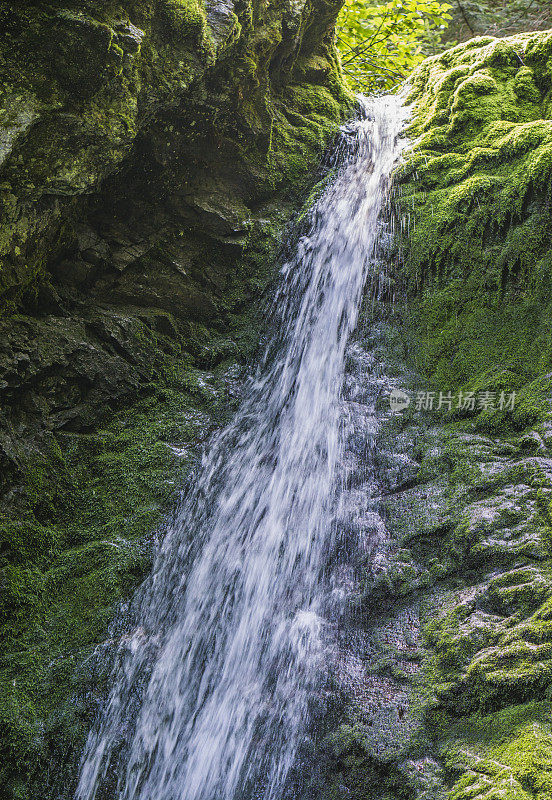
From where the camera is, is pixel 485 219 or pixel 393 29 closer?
pixel 485 219

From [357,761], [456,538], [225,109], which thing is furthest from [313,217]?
[357,761]

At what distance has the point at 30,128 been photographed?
3580 mm

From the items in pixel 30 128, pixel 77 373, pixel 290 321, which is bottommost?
pixel 77 373

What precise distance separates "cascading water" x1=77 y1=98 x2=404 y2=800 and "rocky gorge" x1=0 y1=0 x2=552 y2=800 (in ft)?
0.66

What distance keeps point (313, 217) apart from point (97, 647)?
4.49m

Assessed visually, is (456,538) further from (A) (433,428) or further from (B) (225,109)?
(B) (225,109)

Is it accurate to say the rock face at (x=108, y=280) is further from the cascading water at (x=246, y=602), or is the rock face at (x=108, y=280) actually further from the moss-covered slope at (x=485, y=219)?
the moss-covered slope at (x=485, y=219)

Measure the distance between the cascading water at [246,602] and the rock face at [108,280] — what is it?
237 millimetres

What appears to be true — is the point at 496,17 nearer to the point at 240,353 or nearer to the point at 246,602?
the point at 240,353

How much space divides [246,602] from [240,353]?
251cm

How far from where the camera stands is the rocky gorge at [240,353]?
2.62 meters

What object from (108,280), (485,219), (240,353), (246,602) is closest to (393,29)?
(485,219)

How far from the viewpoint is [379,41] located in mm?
8766

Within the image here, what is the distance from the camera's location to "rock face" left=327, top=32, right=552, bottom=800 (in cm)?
Answer: 237
